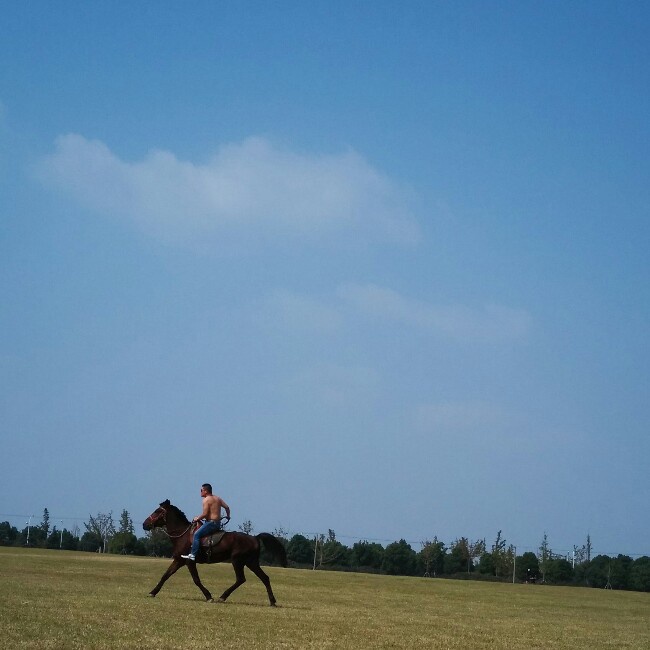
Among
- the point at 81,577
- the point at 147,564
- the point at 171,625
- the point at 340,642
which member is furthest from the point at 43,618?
the point at 147,564

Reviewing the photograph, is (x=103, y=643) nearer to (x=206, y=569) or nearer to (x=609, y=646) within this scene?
(x=609, y=646)

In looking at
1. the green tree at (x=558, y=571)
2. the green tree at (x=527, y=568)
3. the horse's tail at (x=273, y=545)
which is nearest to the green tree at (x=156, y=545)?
the green tree at (x=527, y=568)

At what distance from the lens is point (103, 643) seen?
12188 millimetres

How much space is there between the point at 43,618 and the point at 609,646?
35.1 ft

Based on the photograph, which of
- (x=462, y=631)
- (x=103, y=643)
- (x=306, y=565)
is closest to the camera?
(x=103, y=643)

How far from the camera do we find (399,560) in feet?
220

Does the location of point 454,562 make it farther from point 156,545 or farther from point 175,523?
point 175,523

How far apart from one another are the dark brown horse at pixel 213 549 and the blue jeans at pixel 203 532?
160mm

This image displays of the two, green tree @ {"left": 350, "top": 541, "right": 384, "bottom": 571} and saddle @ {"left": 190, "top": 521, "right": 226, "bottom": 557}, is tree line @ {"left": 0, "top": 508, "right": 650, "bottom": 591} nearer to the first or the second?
green tree @ {"left": 350, "top": 541, "right": 384, "bottom": 571}

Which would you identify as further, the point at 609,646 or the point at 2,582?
the point at 2,582

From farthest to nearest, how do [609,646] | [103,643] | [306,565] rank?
[306,565], [609,646], [103,643]

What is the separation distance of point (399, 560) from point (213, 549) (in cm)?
4797

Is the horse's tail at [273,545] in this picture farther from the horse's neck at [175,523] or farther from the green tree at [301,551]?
the green tree at [301,551]

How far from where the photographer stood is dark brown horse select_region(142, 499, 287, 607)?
21609mm
